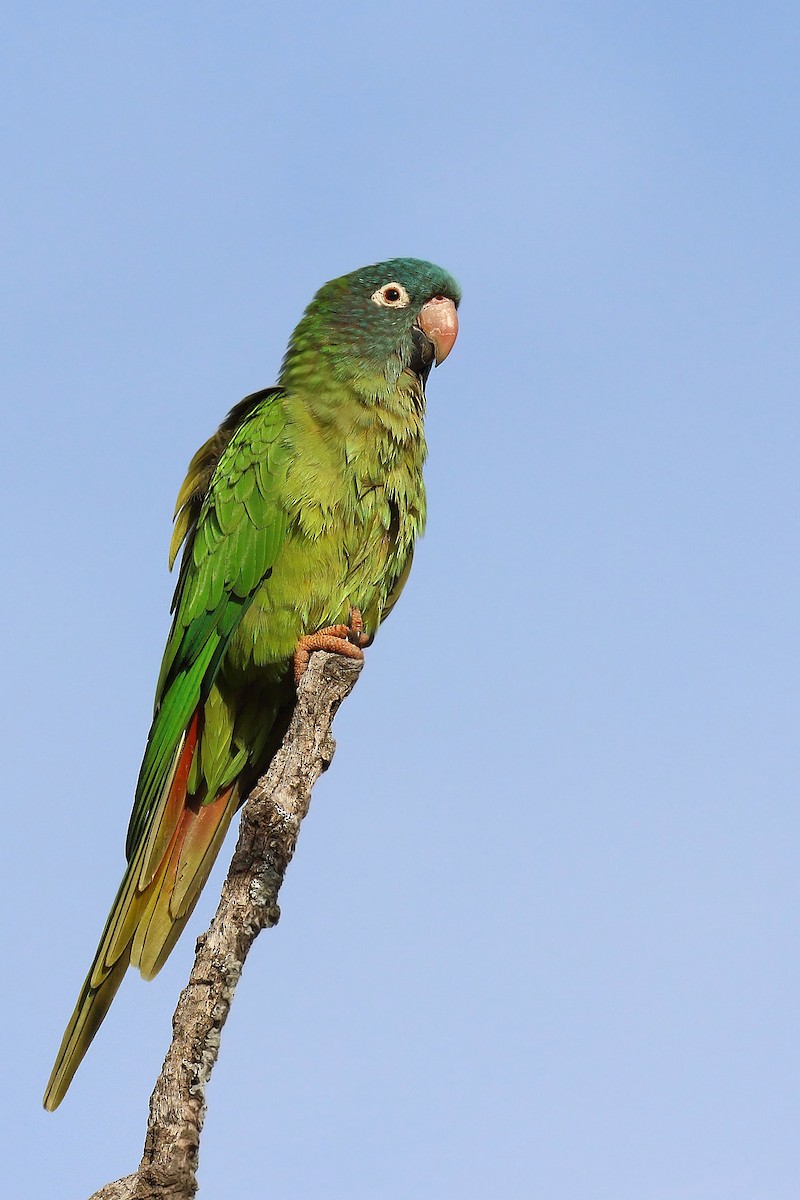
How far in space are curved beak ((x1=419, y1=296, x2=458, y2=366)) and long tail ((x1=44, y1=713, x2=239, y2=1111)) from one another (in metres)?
2.23

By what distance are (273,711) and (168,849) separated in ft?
2.56

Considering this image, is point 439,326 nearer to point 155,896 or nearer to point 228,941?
point 155,896

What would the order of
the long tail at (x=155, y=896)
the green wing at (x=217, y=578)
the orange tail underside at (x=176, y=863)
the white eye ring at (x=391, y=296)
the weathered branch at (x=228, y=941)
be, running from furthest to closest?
the white eye ring at (x=391, y=296) → the green wing at (x=217, y=578) → the orange tail underside at (x=176, y=863) → the long tail at (x=155, y=896) → the weathered branch at (x=228, y=941)

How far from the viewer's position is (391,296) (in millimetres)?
5590

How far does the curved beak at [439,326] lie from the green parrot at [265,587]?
12.0 inches

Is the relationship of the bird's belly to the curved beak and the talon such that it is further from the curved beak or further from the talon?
the curved beak

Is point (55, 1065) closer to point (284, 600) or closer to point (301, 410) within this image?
point (284, 600)

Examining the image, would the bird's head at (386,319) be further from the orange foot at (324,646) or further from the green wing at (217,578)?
the orange foot at (324,646)

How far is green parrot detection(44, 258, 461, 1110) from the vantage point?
4812 mm

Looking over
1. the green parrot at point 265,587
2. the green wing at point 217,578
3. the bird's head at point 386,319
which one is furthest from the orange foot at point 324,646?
the bird's head at point 386,319

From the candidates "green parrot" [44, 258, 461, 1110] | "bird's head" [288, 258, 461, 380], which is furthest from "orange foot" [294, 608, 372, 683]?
"bird's head" [288, 258, 461, 380]

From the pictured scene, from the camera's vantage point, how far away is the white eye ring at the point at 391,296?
5.56m

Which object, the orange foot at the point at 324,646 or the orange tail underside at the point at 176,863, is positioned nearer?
the orange tail underside at the point at 176,863

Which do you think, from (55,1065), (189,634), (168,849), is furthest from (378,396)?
(55,1065)
